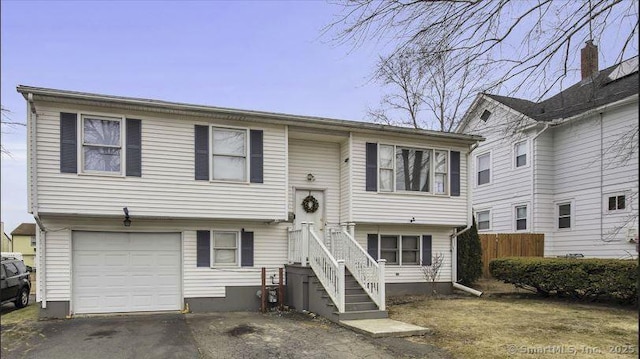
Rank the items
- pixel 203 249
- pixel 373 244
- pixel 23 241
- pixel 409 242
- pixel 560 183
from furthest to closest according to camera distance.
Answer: pixel 23 241 → pixel 560 183 → pixel 409 242 → pixel 373 244 → pixel 203 249

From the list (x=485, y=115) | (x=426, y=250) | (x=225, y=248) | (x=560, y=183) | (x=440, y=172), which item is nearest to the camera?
(x=225, y=248)

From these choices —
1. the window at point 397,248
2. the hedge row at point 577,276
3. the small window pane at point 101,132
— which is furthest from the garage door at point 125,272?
the hedge row at point 577,276

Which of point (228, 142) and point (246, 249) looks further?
point (246, 249)

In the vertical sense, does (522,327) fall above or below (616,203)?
below

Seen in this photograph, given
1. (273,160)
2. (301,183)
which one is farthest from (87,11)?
(301,183)

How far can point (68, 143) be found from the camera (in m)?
10.5

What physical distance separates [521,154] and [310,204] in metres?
10.0

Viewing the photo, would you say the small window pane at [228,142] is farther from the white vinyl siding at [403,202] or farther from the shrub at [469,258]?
the shrub at [469,258]

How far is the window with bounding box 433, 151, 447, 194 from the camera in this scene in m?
14.0

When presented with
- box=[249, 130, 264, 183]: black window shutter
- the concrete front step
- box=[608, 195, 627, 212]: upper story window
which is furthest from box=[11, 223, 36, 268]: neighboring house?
box=[608, 195, 627, 212]: upper story window

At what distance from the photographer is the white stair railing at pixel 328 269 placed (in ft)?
32.9

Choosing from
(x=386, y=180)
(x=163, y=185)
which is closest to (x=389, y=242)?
(x=386, y=180)

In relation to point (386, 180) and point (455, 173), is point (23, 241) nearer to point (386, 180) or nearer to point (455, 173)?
point (386, 180)

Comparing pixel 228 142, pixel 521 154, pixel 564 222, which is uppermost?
pixel 521 154
